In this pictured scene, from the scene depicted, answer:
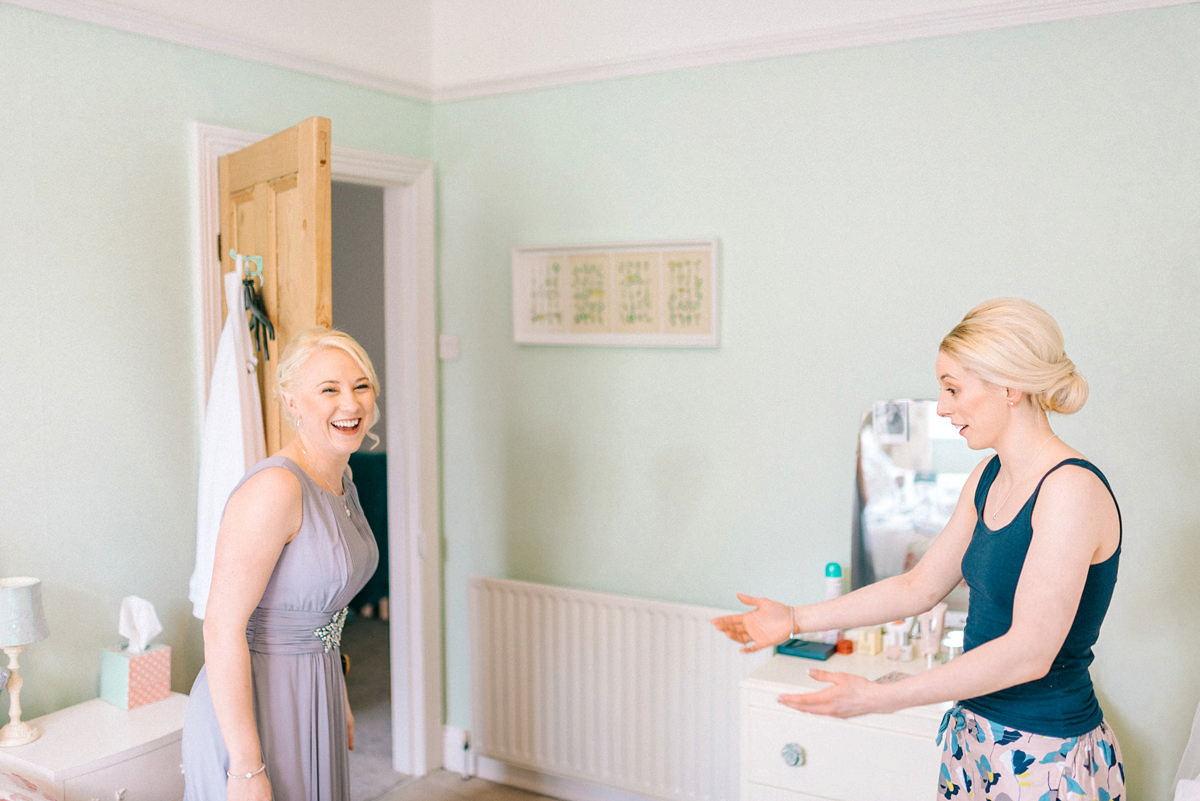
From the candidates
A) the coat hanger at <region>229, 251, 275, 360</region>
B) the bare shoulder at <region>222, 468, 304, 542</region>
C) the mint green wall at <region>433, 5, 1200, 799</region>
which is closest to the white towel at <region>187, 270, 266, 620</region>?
the coat hanger at <region>229, 251, 275, 360</region>

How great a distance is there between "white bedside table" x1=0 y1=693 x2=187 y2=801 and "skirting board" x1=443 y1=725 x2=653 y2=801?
134cm

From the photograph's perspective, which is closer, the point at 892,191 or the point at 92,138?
the point at 92,138

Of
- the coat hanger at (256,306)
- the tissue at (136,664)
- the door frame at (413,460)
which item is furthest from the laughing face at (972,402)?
the door frame at (413,460)

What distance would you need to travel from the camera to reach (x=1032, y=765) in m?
1.64

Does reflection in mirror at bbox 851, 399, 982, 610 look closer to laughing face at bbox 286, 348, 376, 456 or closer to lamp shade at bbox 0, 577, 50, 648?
laughing face at bbox 286, 348, 376, 456

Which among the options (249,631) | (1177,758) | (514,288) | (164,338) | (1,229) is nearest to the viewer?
(249,631)

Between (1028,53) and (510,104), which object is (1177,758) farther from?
(510,104)

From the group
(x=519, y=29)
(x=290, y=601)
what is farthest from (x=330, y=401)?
(x=519, y=29)

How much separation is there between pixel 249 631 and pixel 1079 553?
143 cm

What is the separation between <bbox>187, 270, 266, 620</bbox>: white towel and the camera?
2535 millimetres

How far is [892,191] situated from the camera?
2789 millimetres

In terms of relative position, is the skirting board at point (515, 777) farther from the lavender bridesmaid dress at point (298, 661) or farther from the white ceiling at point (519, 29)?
the white ceiling at point (519, 29)

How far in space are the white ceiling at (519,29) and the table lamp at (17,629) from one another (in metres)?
1.31

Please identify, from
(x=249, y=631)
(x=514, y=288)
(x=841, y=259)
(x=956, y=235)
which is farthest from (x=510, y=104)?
(x=249, y=631)
